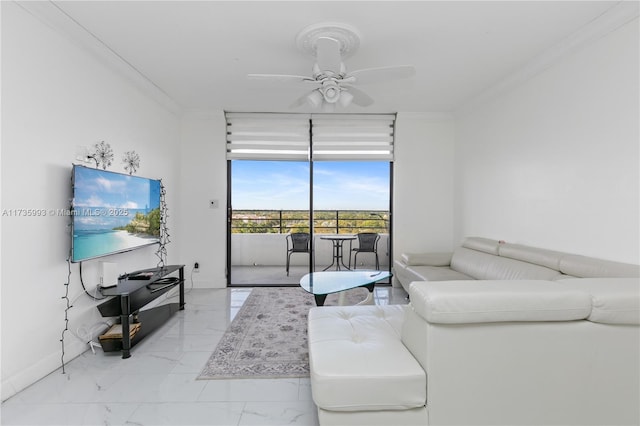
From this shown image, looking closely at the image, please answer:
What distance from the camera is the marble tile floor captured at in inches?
64.3

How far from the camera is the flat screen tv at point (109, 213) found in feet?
7.29

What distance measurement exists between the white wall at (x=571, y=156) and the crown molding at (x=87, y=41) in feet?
12.9

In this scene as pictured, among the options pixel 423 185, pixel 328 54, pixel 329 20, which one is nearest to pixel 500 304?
pixel 328 54

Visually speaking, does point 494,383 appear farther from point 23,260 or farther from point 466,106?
point 466,106

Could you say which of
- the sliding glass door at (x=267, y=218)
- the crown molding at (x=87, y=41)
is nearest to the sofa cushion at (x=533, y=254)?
the sliding glass door at (x=267, y=218)

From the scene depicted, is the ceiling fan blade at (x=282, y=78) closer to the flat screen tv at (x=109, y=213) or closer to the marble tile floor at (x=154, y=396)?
the flat screen tv at (x=109, y=213)

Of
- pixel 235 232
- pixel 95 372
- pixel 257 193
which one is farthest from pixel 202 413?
→ pixel 257 193

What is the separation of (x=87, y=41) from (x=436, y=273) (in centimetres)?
395

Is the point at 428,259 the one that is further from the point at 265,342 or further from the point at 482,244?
the point at 265,342

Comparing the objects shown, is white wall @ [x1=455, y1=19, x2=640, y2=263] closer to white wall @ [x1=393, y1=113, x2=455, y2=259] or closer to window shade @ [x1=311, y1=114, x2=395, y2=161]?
white wall @ [x1=393, y1=113, x2=455, y2=259]

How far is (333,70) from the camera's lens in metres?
2.31

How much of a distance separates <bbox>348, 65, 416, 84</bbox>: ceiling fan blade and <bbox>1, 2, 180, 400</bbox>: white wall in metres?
2.18

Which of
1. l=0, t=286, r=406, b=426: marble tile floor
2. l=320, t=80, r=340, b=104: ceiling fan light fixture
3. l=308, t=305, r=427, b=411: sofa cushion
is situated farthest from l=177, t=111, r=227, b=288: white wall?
l=308, t=305, r=427, b=411: sofa cushion

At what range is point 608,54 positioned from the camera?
217cm
